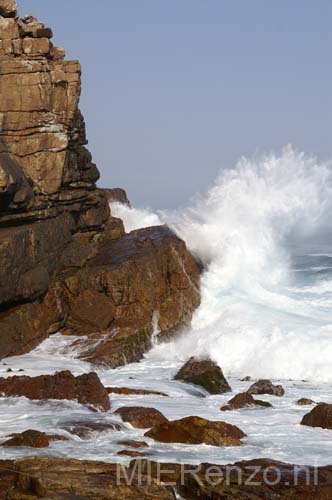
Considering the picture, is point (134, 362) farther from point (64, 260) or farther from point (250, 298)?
point (250, 298)

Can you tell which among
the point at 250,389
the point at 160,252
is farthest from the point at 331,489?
the point at 160,252

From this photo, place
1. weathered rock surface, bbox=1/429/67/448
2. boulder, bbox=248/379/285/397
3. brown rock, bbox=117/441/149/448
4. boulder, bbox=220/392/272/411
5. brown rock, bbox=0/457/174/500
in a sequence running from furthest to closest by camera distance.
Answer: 1. boulder, bbox=248/379/285/397
2. boulder, bbox=220/392/272/411
3. brown rock, bbox=117/441/149/448
4. weathered rock surface, bbox=1/429/67/448
5. brown rock, bbox=0/457/174/500

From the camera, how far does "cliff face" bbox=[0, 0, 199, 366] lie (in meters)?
19.5

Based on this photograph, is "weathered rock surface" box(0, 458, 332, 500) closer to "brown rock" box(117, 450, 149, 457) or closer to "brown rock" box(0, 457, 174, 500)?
"brown rock" box(0, 457, 174, 500)

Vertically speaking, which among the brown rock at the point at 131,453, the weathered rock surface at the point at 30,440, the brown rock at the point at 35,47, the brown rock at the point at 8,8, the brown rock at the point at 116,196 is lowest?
the brown rock at the point at 131,453

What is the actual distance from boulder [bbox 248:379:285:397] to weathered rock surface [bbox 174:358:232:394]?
57cm

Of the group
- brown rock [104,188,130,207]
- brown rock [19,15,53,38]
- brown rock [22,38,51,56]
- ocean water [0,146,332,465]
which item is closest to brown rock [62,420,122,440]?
ocean water [0,146,332,465]

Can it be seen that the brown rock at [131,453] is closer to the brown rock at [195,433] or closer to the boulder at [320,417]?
the brown rock at [195,433]

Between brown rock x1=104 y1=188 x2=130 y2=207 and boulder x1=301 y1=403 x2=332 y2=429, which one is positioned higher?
brown rock x1=104 y1=188 x2=130 y2=207

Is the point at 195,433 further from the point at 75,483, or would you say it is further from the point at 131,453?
the point at 75,483

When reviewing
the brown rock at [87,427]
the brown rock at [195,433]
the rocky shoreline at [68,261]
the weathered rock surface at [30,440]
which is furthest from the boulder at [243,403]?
the weathered rock surface at [30,440]

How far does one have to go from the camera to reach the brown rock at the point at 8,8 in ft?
71.9

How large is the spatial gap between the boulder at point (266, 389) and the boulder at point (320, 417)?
301 cm

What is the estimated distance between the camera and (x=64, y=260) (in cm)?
2172
